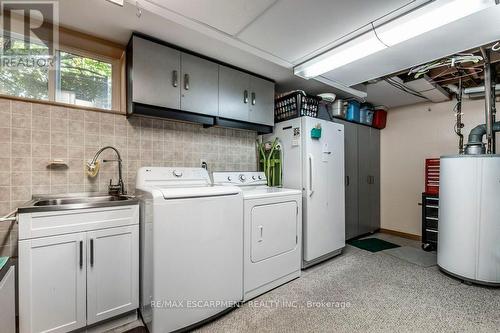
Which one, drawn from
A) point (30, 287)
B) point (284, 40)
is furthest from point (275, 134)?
point (30, 287)

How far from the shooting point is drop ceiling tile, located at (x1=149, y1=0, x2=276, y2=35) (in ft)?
5.33

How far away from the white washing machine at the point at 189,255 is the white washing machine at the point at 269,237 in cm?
12

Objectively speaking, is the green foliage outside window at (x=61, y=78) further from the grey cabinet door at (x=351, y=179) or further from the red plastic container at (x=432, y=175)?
the red plastic container at (x=432, y=175)

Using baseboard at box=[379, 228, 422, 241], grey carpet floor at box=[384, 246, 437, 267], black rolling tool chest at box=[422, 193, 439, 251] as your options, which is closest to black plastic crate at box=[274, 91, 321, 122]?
black rolling tool chest at box=[422, 193, 439, 251]

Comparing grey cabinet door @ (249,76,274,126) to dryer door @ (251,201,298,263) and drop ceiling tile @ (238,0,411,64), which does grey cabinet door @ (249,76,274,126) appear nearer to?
drop ceiling tile @ (238,0,411,64)

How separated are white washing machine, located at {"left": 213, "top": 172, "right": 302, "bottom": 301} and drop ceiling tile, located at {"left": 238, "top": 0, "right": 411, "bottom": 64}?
4.87 feet

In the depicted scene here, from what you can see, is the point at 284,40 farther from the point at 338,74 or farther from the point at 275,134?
the point at 275,134

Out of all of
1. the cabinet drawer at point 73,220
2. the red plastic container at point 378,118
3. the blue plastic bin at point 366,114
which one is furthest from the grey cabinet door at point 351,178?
the cabinet drawer at point 73,220

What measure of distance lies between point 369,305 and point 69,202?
9.38ft

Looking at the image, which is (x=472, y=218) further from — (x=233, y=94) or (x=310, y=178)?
(x=233, y=94)

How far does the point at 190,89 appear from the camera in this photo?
2314 mm

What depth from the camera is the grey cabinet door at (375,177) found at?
4.31m

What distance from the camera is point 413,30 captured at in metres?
1.78

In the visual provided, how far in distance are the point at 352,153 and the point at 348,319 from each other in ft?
8.72
